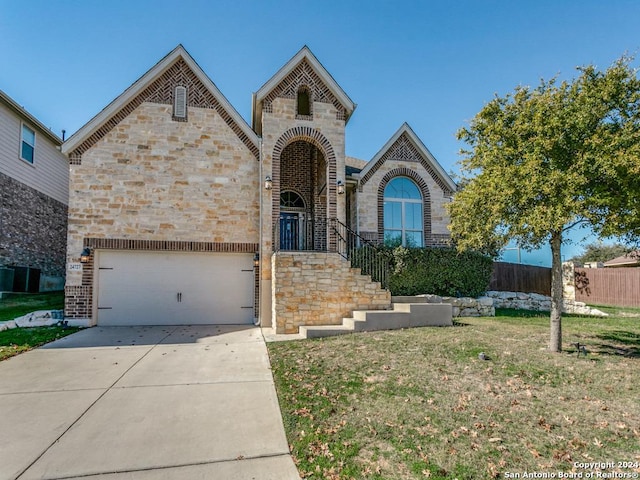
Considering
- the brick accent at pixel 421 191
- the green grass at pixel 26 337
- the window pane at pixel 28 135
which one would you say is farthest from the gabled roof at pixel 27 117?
the brick accent at pixel 421 191

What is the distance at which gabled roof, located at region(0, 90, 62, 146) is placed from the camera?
12.4 meters

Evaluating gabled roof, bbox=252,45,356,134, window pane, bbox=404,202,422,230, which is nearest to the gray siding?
gabled roof, bbox=252,45,356,134

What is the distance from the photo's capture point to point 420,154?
1398 centimetres

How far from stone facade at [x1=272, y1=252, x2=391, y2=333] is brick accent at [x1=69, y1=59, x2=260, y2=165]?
→ 4.26 m

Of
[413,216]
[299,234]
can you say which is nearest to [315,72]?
[299,234]

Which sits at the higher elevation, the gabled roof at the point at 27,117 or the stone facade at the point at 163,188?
the gabled roof at the point at 27,117

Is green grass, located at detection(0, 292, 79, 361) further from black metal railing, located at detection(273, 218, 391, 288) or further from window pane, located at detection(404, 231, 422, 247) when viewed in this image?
window pane, located at detection(404, 231, 422, 247)

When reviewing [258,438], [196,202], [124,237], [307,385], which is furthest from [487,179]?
[124,237]

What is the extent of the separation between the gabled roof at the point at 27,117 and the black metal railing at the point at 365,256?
39.3ft

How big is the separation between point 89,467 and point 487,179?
676 centimetres

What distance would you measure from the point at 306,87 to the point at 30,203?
11.4m

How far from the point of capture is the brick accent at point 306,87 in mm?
11078

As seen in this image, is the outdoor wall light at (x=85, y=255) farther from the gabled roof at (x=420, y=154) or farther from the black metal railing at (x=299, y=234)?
the gabled roof at (x=420, y=154)

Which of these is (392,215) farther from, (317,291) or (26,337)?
(26,337)
